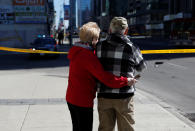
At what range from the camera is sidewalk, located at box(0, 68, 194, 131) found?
519 centimetres

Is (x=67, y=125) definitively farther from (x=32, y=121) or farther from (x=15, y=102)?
(x=15, y=102)

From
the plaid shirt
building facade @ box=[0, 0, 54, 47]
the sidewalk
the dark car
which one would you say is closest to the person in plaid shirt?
the plaid shirt

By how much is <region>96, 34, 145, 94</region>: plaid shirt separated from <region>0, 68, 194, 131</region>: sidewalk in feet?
6.89

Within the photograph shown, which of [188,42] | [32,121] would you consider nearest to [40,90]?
[32,121]

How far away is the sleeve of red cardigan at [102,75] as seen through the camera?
9.95 feet

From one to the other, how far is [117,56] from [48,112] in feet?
11.1

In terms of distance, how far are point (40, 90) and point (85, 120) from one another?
5.55 metres

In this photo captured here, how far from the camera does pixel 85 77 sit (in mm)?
3139

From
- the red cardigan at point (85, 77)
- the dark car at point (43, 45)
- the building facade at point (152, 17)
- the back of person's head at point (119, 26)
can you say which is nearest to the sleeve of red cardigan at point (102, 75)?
the red cardigan at point (85, 77)

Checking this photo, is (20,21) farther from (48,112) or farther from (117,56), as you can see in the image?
(117,56)

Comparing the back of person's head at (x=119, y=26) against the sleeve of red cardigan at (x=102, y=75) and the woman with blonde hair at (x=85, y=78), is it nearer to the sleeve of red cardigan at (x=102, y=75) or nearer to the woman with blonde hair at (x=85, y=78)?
the woman with blonde hair at (x=85, y=78)

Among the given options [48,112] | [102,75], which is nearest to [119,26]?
[102,75]

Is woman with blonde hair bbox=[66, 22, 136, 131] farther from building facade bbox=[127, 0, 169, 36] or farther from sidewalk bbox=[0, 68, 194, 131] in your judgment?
building facade bbox=[127, 0, 169, 36]

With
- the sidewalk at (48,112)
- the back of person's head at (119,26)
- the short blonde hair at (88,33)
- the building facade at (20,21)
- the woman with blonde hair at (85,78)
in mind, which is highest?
the building facade at (20,21)
